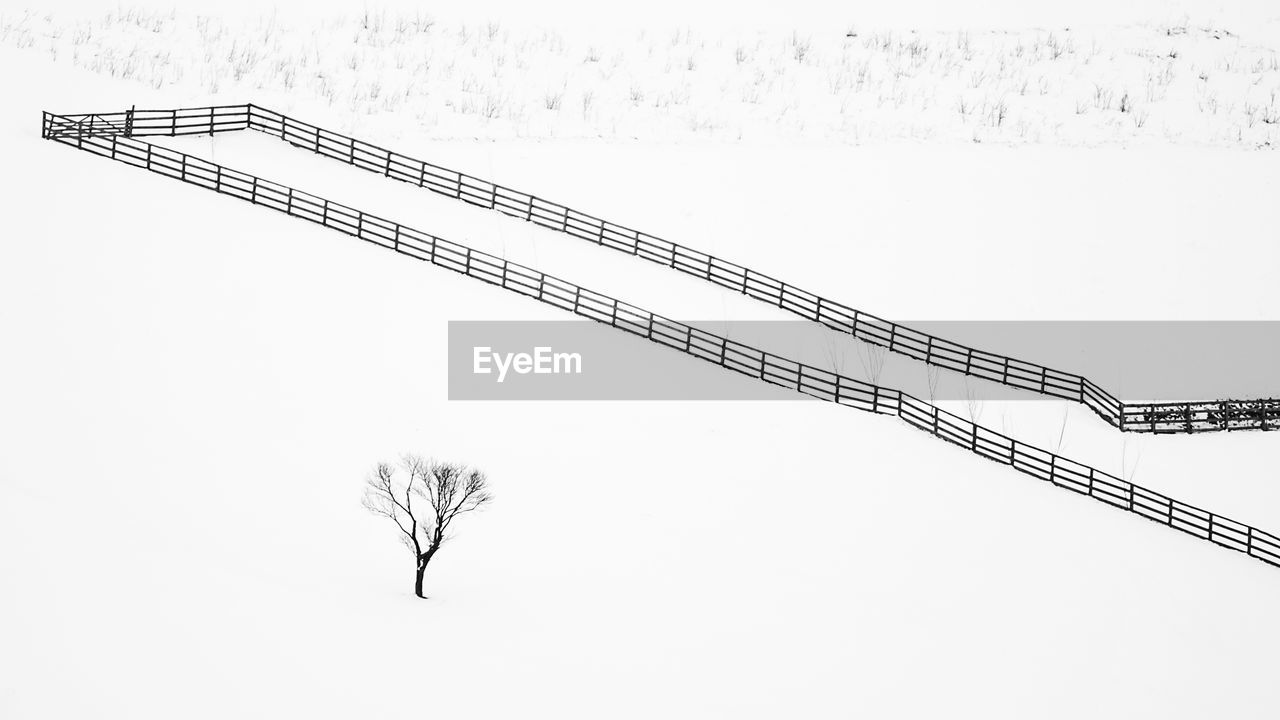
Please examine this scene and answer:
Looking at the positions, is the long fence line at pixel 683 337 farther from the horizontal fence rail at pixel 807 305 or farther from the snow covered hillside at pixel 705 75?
the snow covered hillside at pixel 705 75

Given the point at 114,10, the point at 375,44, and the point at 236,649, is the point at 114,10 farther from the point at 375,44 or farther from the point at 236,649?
the point at 236,649

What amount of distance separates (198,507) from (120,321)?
23.8ft

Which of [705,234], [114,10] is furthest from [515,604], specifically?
[114,10]

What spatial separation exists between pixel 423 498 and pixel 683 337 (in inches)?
395

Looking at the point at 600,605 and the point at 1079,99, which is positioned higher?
the point at 1079,99

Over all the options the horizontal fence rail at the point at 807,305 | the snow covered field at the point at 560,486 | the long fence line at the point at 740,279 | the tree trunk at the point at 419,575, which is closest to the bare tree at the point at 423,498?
the tree trunk at the point at 419,575

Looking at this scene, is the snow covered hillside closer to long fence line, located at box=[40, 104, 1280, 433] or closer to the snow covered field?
the snow covered field

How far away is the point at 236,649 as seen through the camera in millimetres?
20422

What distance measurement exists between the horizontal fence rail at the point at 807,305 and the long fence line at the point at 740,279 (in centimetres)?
3

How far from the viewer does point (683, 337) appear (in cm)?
3278

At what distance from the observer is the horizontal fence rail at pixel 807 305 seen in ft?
106

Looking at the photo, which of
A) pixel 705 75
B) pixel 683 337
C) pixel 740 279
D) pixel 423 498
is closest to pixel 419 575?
pixel 423 498

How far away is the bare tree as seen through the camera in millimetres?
22734

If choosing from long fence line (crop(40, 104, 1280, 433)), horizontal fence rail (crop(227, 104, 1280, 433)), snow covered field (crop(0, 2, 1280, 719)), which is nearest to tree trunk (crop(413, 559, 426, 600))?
snow covered field (crop(0, 2, 1280, 719))
